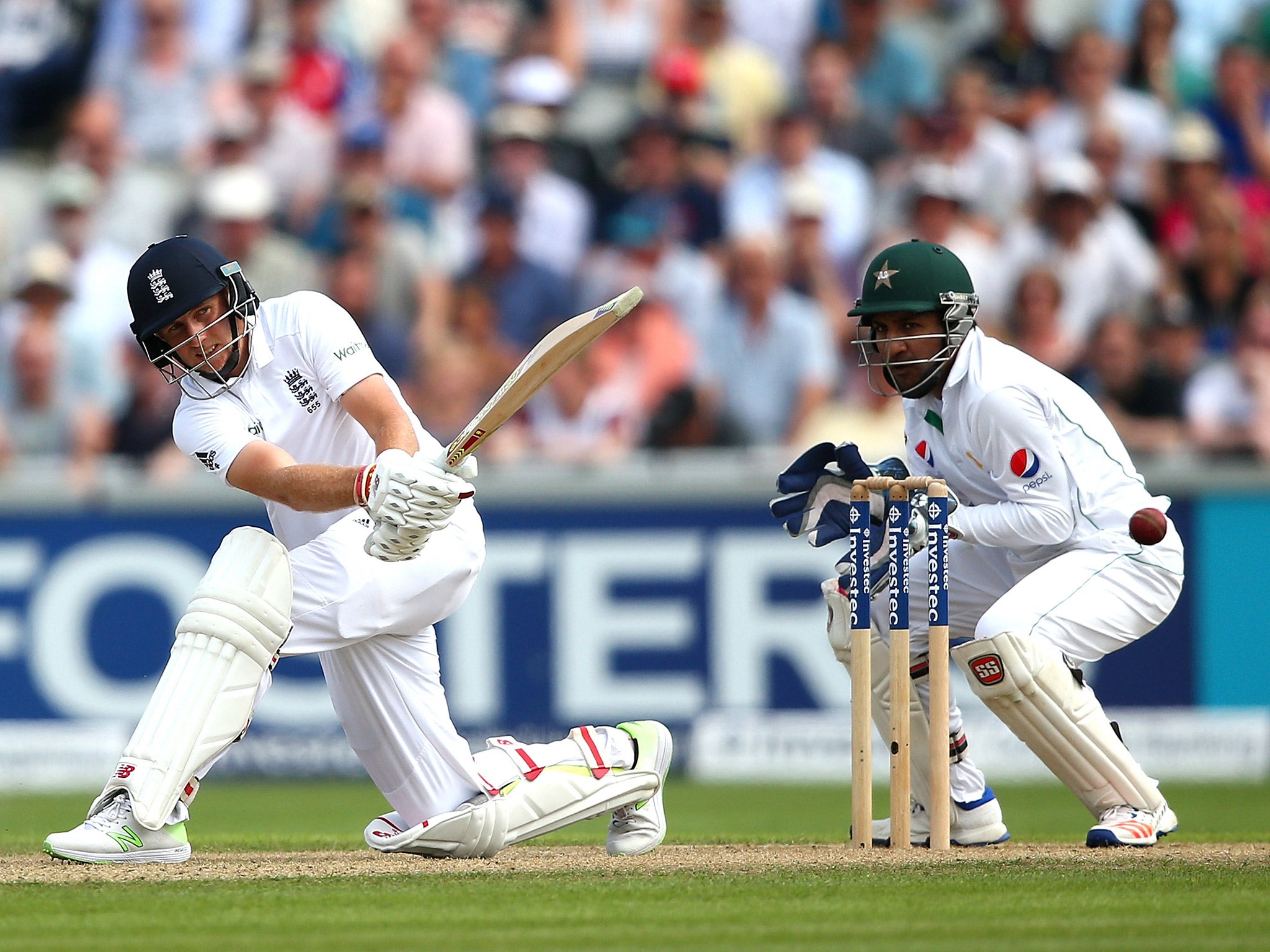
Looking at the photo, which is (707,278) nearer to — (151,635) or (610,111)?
(610,111)

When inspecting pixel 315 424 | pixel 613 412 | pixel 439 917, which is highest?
pixel 613 412

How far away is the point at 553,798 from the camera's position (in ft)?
16.2

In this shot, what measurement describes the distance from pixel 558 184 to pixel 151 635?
3.44m

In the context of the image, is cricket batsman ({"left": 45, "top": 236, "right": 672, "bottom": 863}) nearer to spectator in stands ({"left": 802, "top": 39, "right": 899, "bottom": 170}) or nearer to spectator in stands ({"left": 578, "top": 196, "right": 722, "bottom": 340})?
spectator in stands ({"left": 578, "top": 196, "right": 722, "bottom": 340})

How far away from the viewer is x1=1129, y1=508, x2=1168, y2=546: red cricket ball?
5.02 metres

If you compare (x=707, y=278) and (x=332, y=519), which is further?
(x=707, y=278)

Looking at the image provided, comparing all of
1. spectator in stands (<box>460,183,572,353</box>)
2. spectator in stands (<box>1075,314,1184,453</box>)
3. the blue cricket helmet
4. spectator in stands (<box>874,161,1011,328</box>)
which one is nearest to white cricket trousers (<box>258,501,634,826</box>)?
the blue cricket helmet

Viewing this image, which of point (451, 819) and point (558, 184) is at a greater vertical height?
point (558, 184)

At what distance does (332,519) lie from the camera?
16.6ft

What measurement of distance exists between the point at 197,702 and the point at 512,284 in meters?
5.58

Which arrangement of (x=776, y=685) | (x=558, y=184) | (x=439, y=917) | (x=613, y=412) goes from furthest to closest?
(x=558, y=184) < (x=613, y=412) < (x=776, y=685) < (x=439, y=917)

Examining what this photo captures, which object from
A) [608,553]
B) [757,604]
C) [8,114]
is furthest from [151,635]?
[8,114]

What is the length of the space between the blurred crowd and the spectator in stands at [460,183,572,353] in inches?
0.8

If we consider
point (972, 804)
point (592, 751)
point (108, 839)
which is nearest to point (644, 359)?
point (972, 804)
